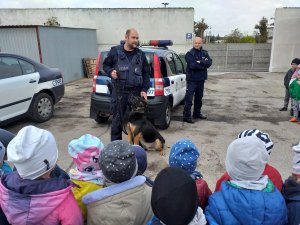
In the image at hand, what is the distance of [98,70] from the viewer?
570cm

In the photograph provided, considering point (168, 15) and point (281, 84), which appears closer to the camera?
point (281, 84)

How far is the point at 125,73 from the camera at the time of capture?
422cm

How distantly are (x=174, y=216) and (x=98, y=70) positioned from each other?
4718 millimetres

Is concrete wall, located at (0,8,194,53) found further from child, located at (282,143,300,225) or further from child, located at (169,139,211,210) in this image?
child, located at (282,143,300,225)

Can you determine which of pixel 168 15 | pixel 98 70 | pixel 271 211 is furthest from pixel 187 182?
pixel 168 15

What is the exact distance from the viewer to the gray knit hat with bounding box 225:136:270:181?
1565 mm

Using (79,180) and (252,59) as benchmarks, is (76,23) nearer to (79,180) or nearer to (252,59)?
(252,59)

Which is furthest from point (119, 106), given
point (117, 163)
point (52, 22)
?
point (52, 22)

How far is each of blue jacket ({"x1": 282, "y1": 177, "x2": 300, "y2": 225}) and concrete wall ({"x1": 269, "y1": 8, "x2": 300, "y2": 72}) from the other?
1719 cm

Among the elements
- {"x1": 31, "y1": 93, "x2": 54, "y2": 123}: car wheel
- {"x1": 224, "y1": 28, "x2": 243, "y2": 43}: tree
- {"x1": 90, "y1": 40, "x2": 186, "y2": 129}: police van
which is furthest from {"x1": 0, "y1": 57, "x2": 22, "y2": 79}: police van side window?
{"x1": 224, "y1": 28, "x2": 243, "y2": 43}: tree

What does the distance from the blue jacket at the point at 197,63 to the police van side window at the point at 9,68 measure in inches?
139

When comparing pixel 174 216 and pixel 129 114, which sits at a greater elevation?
pixel 174 216

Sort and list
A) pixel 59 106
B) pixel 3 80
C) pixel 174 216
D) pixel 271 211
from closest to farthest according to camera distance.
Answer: pixel 174 216, pixel 271 211, pixel 3 80, pixel 59 106

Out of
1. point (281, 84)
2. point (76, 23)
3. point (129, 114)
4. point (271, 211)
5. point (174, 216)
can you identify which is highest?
point (76, 23)
